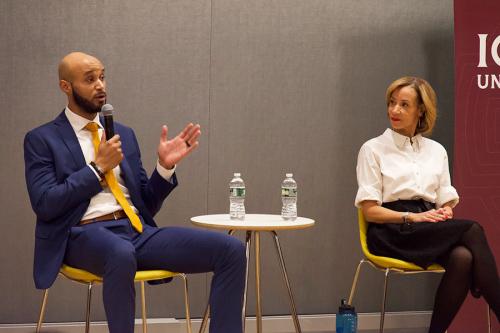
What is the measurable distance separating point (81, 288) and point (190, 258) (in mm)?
1431

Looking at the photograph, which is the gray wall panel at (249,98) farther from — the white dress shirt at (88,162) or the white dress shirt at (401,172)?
the white dress shirt at (88,162)

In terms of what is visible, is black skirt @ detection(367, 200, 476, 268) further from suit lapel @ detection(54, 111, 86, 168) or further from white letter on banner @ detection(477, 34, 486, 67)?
suit lapel @ detection(54, 111, 86, 168)

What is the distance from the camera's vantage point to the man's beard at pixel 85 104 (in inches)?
137

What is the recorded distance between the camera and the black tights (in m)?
3.77

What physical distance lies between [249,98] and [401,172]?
3.77 feet

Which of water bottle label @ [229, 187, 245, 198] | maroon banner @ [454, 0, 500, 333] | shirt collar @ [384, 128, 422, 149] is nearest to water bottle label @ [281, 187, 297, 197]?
water bottle label @ [229, 187, 245, 198]

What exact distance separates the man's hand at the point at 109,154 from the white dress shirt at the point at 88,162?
0.57 ft

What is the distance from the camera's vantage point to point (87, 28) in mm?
4465

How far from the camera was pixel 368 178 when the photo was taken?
4102 millimetres

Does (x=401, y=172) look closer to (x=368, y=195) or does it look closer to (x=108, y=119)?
(x=368, y=195)

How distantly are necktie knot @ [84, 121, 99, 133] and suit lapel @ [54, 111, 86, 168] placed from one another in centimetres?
7

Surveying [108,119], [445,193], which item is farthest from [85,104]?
[445,193]

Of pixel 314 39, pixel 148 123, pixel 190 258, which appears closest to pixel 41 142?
pixel 190 258

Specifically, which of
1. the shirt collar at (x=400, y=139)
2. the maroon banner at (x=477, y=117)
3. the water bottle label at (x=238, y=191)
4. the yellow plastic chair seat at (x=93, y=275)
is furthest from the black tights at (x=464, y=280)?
the yellow plastic chair seat at (x=93, y=275)
